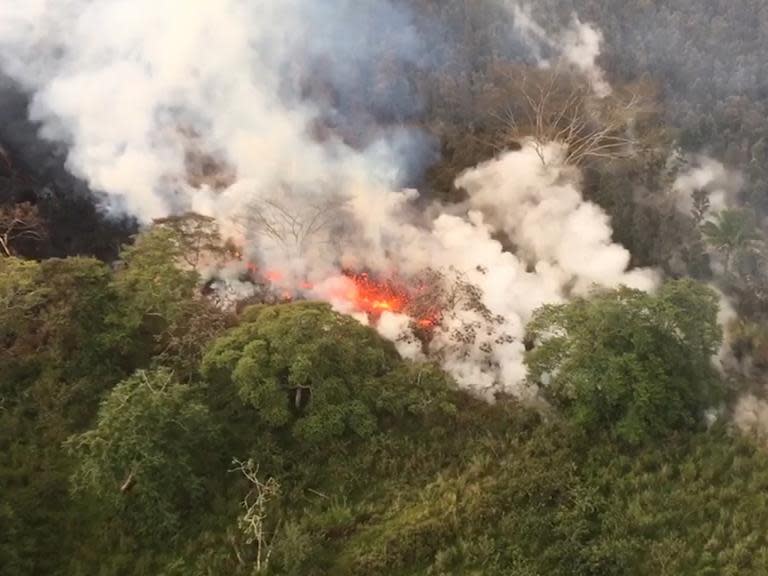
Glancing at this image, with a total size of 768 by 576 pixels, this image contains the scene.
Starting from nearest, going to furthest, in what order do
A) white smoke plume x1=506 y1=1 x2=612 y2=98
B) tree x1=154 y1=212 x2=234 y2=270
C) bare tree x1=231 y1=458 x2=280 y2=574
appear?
1. bare tree x1=231 y1=458 x2=280 y2=574
2. tree x1=154 y1=212 x2=234 y2=270
3. white smoke plume x1=506 y1=1 x2=612 y2=98

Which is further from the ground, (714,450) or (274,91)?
(274,91)

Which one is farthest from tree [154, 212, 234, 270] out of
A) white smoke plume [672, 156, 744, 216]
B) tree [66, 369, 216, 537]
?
white smoke plume [672, 156, 744, 216]

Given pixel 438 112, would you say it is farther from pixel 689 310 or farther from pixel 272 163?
pixel 689 310

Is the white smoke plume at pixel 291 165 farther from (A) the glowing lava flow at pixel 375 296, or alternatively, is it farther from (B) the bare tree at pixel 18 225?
(B) the bare tree at pixel 18 225

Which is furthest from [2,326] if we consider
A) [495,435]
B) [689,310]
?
[689,310]

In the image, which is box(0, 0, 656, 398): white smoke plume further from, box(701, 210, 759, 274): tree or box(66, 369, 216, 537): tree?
box(66, 369, 216, 537): tree

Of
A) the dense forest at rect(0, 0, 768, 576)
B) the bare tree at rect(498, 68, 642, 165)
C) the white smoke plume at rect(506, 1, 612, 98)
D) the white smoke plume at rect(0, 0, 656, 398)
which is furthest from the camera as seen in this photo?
the white smoke plume at rect(506, 1, 612, 98)
